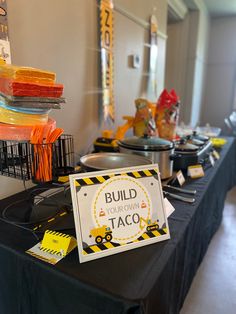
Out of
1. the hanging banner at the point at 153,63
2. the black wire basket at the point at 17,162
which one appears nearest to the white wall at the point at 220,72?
the hanging banner at the point at 153,63

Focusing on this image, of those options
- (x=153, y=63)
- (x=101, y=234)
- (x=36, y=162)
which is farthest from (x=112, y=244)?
(x=153, y=63)

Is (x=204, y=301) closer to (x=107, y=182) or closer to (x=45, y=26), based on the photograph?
(x=107, y=182)

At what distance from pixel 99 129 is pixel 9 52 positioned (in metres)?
0.79

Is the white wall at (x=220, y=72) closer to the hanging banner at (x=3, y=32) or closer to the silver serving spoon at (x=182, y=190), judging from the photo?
the silver serving spoon at (x=182, y=190)

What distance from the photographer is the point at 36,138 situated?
713mm

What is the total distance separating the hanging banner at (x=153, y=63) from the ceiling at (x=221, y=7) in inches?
81.1

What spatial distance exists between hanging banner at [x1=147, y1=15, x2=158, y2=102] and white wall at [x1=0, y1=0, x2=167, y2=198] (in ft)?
0.62

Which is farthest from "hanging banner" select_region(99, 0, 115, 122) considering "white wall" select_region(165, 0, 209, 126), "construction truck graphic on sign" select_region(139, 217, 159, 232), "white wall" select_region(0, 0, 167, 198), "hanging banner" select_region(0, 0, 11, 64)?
"white wall" select_region(165, 0, 209, 126)

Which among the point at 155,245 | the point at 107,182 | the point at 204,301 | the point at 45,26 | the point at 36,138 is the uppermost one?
the point at 45,26

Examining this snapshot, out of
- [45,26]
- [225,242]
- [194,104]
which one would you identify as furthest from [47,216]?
[194,104]

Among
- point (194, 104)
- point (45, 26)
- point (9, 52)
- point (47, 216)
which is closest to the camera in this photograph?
point (47, 216)

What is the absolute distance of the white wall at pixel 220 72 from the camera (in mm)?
4438

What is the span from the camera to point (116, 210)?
69cm

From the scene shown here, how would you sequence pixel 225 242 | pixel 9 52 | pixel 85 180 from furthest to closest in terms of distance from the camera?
1. pixel 225 242
2. pixel 9 52
3. pixel 85 180
